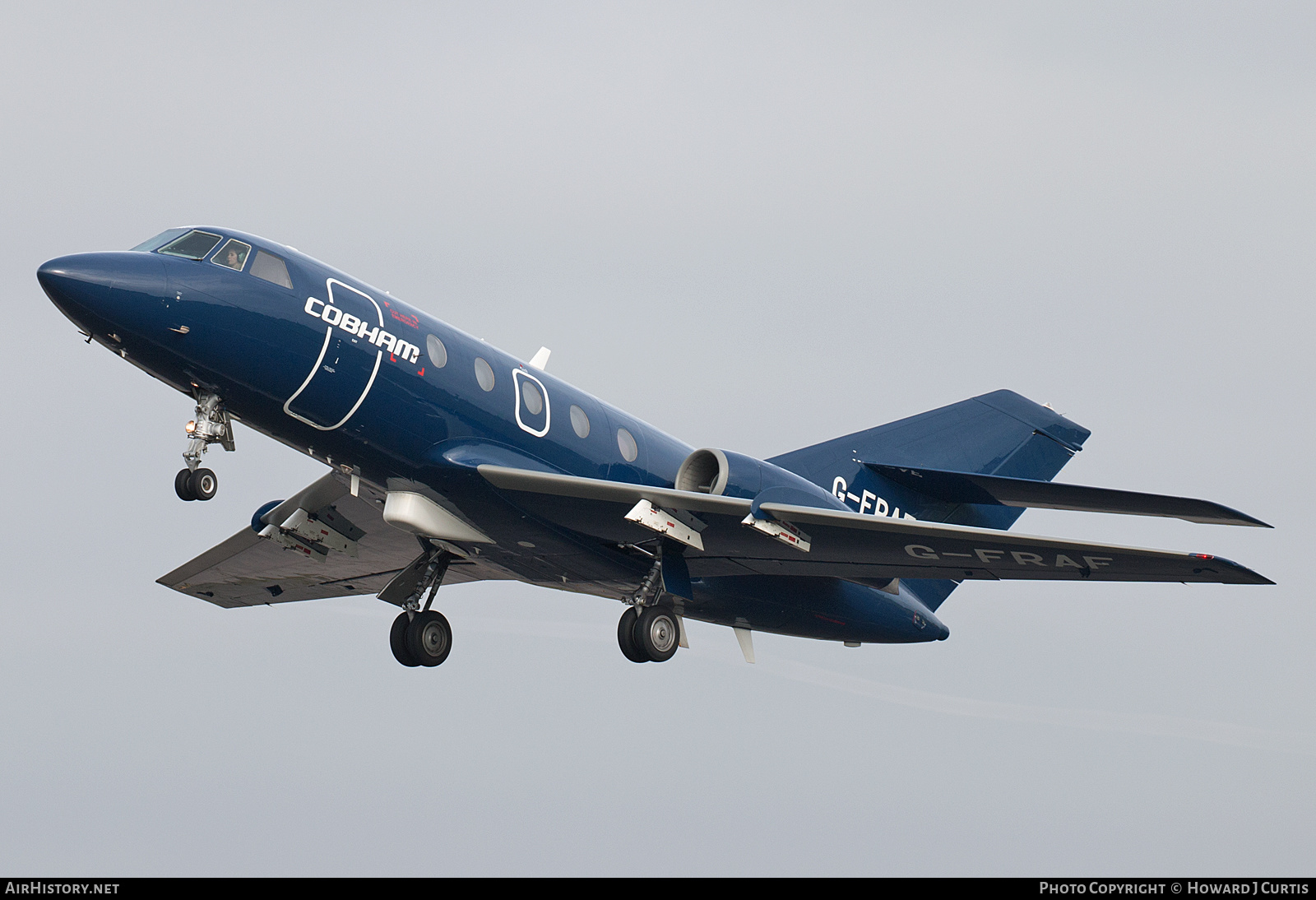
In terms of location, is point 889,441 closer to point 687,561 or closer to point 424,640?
point 687,561

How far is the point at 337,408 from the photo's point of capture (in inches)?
775

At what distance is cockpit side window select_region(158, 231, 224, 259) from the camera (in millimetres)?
19250

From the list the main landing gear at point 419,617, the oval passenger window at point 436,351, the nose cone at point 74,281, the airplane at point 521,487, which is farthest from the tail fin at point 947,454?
the nose cone at point 74,281

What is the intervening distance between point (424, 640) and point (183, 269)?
6.90 metres

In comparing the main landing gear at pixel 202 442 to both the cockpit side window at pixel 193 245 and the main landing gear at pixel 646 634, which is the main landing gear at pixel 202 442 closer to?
the cockpit side window at pixel 193 245

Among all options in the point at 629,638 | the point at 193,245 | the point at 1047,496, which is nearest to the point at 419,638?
the point at 629,638

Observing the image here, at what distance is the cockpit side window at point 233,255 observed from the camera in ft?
63.4

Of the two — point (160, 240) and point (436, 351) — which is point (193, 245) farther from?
point (436, 351)

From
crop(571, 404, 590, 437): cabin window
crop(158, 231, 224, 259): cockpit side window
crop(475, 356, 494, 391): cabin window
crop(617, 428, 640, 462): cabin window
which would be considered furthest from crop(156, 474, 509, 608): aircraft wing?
crop(158, 231, 224, 259): cockpit side window

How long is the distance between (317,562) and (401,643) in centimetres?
362

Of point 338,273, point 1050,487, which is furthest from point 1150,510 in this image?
point 338,273

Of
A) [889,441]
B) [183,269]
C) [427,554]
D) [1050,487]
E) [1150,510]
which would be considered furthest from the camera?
[889,441]

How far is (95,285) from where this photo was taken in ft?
60.1

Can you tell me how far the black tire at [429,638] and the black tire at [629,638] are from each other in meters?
2.99
